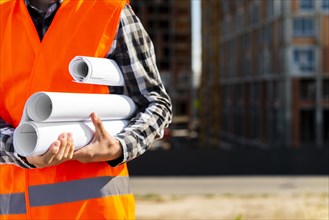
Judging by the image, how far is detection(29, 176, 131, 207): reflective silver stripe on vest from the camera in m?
1.69

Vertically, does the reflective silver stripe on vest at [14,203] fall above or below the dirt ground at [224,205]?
above

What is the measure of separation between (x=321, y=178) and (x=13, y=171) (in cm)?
1997

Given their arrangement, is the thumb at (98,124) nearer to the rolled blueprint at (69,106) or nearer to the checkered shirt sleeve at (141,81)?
the rolled blueprint at (69,106)

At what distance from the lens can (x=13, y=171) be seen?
5.76ft

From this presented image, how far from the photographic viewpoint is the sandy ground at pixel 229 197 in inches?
484

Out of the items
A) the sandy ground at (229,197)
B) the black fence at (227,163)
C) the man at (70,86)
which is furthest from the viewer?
the black fence at (227,163)

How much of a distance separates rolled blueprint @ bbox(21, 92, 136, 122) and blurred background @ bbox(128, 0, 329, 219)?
10410 mm

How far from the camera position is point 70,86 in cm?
166

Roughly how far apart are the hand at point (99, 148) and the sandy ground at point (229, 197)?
7.20 m

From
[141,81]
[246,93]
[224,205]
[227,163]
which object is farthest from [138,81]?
[246,93]

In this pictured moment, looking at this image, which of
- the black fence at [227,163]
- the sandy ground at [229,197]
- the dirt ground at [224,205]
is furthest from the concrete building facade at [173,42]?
the dirt ground at [224,205]

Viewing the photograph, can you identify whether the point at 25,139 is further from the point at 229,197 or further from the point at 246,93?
the point at 246,93

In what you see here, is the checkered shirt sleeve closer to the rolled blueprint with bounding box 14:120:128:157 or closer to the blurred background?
the rolled blueprint with bounding box 14:120:128:157

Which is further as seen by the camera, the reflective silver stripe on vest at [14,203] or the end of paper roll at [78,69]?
the reflective silver stripe on vest at [14,203]
